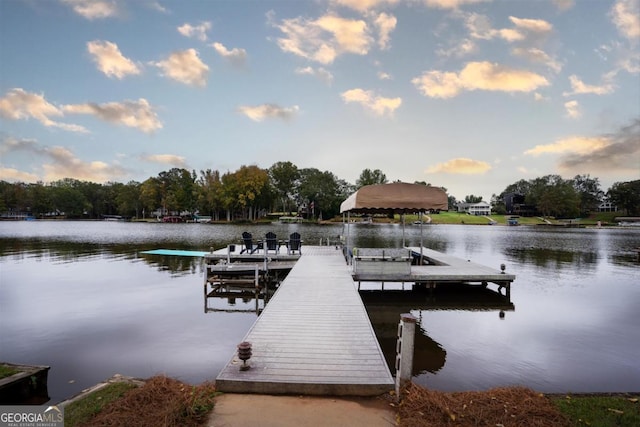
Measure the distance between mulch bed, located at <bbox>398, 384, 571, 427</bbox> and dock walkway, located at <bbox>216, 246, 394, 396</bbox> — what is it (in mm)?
438

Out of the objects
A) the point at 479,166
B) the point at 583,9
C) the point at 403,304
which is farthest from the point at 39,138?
the point at 479,166

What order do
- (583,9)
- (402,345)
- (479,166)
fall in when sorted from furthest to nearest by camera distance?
(479,166) → (583,9) → (402,345)

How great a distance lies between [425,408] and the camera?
3479mm

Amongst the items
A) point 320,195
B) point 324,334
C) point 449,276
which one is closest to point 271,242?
point 449,276

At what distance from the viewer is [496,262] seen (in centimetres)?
2125

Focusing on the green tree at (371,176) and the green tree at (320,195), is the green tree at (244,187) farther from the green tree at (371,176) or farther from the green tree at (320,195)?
the green tree at (371,176)

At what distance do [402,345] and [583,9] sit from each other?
27.5 m

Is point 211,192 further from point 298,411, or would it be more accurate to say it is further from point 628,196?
point 628,196

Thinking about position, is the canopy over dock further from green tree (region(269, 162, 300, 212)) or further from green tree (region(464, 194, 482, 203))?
green tree (region(464, 194, 482, 203))

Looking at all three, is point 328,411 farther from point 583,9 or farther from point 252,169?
point 252,169

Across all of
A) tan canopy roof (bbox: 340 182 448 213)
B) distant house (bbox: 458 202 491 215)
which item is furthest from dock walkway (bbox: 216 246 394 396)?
distant house (bbox: 458 202 491 215)
